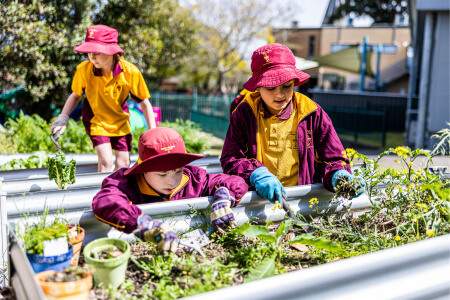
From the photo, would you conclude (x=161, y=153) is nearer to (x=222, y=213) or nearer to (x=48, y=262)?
(x=222, y=213)

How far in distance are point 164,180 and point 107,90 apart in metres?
2.20

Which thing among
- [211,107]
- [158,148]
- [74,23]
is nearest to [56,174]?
[158,148]

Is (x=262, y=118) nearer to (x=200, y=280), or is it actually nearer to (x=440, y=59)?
(x=200, y=280)

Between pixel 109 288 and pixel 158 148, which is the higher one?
pixel 158 148

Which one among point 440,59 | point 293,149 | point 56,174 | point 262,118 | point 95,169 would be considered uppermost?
point 440,59

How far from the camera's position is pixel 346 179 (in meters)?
2.50

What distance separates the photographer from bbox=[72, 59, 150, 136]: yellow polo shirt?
4.15 meters

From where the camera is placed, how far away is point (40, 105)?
1106 cm

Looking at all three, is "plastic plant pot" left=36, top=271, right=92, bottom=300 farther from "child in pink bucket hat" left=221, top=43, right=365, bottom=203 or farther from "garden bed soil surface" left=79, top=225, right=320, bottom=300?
"child in pink bucket hat" left=221, top=43, right=365, bottom=203

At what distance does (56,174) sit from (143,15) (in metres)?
9.12

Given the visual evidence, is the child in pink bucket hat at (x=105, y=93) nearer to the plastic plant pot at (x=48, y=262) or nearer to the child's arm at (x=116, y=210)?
the child's arm at (x=116, y=210)

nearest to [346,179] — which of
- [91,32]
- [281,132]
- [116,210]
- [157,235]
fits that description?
[281,132]

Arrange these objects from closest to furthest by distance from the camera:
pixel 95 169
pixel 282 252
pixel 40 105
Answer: pixel 282 252
pixel 95 169
pixel 40 105

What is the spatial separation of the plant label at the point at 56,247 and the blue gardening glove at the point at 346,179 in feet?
4.98
